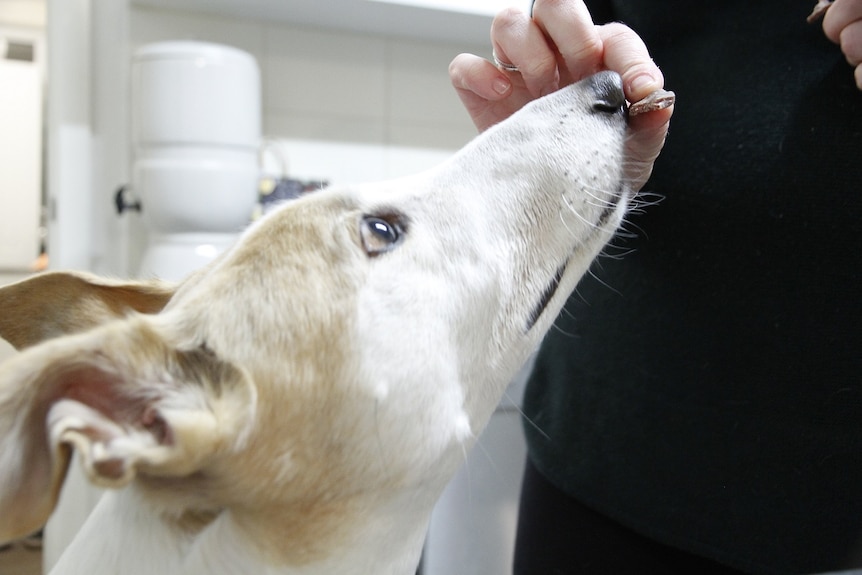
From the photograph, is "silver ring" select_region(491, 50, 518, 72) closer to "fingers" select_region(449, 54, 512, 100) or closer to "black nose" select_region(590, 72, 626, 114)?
"fingers" select_region(449, 54, 512, 100)

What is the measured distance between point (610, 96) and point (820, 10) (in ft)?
0.78

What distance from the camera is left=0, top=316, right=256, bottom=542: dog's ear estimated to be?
1.68ft

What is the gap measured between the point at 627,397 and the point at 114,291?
0.67m

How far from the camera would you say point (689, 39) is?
90 cm

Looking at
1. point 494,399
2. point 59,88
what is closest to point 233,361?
point 494,399

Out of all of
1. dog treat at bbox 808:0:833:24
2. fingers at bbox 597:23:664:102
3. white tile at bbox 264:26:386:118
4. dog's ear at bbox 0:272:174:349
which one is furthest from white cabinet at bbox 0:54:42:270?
dog treat at bbox 808:0:833:24

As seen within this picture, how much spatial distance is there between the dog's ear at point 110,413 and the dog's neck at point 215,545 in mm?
71

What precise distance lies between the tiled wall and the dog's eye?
5.44ft

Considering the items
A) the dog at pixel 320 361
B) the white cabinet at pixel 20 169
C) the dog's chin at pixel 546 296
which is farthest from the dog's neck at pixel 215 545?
the white cabinet at pixel 20 169

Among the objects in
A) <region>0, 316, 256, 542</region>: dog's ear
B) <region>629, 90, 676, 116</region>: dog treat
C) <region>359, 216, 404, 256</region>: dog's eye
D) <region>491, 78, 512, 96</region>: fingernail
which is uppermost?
<region>491, 78, 512, 96</region>: fingernail

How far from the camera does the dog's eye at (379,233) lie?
74 cm

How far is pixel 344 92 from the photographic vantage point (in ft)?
7.79

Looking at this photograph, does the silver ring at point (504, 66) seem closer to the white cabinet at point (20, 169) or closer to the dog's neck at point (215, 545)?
the dog's neck at point (215, 545)

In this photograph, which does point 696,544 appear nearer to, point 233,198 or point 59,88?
point 233,198
